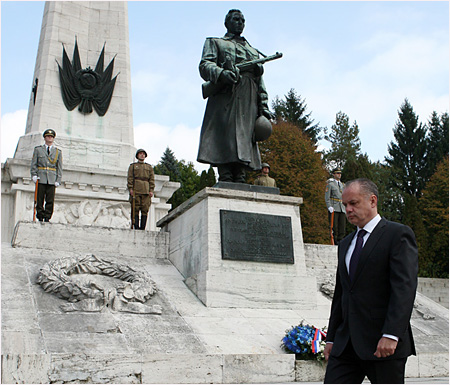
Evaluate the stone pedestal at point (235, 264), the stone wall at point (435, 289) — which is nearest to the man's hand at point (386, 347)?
the stone pedestal at point (235, 264)

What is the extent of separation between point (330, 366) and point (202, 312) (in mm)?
3863

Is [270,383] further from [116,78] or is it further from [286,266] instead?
[116,78]

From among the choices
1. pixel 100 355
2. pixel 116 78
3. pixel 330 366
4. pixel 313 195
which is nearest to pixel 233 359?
pixel 100 355

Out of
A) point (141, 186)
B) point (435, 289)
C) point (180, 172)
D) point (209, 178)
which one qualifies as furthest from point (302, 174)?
point (141, 186)

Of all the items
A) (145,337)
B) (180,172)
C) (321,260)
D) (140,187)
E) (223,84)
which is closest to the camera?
(145,337)

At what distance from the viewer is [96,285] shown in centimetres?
681

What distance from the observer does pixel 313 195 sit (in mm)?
29328

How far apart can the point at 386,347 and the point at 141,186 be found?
779 cm

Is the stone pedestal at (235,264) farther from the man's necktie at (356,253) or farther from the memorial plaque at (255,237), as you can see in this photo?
the man's necktie at (356,253)

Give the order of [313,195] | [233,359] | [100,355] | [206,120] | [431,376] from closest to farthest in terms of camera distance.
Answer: [100,355]
[233,359]
[431,376]
[206,120]
[313,195]

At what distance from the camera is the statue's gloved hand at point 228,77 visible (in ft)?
27.1

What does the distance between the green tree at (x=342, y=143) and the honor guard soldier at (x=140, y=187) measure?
31.3 m

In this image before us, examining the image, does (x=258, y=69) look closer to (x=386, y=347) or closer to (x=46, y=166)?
(x=46, y=166)

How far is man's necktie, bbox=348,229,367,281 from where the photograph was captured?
11.0 feet
